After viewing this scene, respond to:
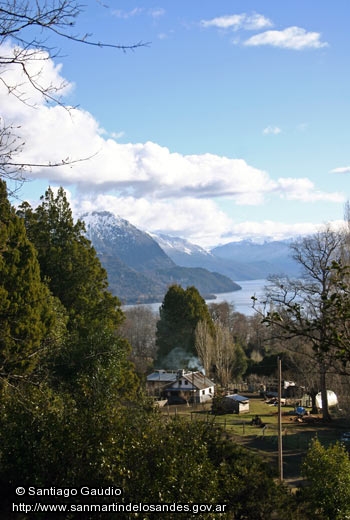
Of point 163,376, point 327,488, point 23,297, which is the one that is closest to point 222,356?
point 163,376

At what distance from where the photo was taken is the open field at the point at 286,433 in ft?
63.4

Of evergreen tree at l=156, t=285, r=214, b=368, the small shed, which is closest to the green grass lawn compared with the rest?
the small shed

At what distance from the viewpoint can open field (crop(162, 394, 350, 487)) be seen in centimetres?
1933

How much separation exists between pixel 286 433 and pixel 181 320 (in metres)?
18.9

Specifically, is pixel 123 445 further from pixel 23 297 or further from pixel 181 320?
pixel 181 320

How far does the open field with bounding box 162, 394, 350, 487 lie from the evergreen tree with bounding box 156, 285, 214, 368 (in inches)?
387

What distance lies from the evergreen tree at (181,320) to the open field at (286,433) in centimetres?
983

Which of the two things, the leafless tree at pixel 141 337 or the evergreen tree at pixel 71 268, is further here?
the leafless tree at pixel 141 337

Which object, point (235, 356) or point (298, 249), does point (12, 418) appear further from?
point (235, 356)

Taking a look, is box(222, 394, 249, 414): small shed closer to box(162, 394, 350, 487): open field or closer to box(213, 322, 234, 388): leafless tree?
box(162, 394, 350, 487): open field

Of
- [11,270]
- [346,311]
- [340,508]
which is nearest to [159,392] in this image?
[11,270]

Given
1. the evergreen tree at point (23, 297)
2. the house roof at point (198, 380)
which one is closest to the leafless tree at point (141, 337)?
the house roof at point (198, 380)

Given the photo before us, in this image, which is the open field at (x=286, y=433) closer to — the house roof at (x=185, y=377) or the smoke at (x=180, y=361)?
the house roof at (x=185, y=377)

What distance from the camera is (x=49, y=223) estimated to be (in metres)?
23.9
